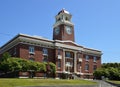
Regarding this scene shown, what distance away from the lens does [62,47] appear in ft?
232

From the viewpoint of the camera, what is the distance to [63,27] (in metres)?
76.1

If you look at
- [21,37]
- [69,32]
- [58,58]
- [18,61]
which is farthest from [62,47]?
[18,61]

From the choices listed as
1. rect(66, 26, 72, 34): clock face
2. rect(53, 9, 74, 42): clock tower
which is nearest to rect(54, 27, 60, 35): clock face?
rect(53, 9, 74, 42): clock tower

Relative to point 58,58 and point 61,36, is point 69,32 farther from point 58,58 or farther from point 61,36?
point 58,58

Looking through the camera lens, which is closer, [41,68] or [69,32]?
[41,68]

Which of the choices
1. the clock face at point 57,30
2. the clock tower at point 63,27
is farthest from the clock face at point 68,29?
the clock face at point 57,30

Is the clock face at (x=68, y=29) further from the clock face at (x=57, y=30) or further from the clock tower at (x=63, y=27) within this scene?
Result: the clock face at (x=57, y=30)

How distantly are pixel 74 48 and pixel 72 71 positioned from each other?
6369mm

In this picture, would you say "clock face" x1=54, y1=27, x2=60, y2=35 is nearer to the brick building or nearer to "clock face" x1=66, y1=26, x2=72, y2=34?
the brick building

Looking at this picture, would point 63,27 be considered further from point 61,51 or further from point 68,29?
→ point 61,51

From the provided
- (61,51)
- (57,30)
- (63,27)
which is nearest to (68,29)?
(63,27)

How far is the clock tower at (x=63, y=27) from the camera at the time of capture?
249 ft

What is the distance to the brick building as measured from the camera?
211 feet

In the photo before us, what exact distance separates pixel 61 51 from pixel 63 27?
8.81m
